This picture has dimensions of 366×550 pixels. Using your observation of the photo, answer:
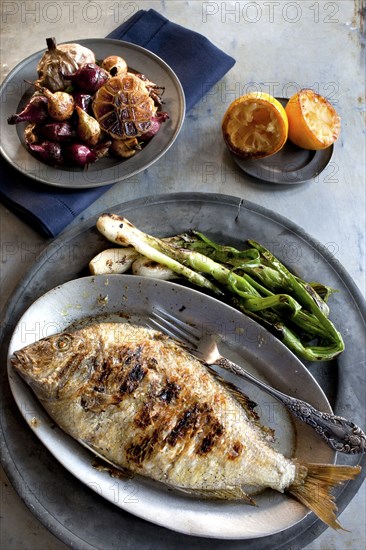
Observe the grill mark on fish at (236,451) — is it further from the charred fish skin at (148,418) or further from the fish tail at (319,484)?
the fish tail at (319,484)

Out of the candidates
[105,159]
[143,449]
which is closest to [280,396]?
[143,449]

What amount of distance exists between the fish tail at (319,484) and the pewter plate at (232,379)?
0.16 ft

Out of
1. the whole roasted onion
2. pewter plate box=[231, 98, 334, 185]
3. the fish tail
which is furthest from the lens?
pewter plate box=[231, 98, 334, 185]

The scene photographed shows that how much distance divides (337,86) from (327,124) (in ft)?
1.25

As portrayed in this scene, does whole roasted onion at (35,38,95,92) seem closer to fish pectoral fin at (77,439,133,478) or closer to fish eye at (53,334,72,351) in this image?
fish eye at (53,334,72,351)

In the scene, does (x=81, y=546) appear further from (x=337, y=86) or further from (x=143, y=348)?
(x=337, y=86)

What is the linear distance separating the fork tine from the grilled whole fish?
0.55ft

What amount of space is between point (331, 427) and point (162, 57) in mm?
1411

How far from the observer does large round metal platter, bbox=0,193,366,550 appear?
5.70ft

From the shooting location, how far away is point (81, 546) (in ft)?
5.61

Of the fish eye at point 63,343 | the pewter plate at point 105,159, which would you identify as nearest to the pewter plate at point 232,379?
the fish eye at point 63,343

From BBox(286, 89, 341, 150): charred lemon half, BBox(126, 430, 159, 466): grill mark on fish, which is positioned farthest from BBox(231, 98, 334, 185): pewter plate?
BBox(126, 430, 159, 466): grill mark on fish

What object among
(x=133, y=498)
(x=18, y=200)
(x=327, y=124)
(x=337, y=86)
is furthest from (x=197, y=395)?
(x=337, y=86)

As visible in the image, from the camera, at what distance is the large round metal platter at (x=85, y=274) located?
1.74m
